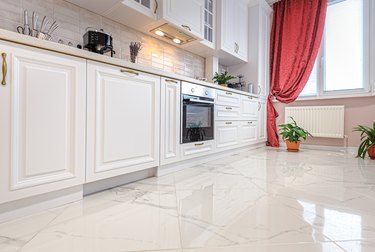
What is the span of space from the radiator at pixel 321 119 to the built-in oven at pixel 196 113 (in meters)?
1.96

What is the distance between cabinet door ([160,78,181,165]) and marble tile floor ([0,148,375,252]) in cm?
26

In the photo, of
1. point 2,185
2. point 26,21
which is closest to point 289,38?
point 26,21

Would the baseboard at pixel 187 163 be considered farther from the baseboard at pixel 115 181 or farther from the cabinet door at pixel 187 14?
the cabinet door at pixel 187 14

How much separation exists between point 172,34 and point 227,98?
1025 mm

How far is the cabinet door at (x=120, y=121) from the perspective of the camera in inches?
49.4

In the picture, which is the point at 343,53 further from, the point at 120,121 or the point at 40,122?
the point at 40,122

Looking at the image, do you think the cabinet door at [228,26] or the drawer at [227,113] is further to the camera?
the cabinet door at [228,26]

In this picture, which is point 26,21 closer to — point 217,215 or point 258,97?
point 217,215

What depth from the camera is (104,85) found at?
1305 mm

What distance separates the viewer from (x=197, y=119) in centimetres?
213

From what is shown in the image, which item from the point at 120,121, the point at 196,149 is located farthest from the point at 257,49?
the point at 120,121

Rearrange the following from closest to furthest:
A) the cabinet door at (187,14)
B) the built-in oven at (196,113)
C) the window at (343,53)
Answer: the built-in oven at (196,113) → the cabinet door at (187,14) → the window at (343,53)

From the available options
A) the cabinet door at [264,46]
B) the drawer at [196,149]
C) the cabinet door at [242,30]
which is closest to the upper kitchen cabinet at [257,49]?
the cabinet door at [264,46]

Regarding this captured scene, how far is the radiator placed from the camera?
123 inches
